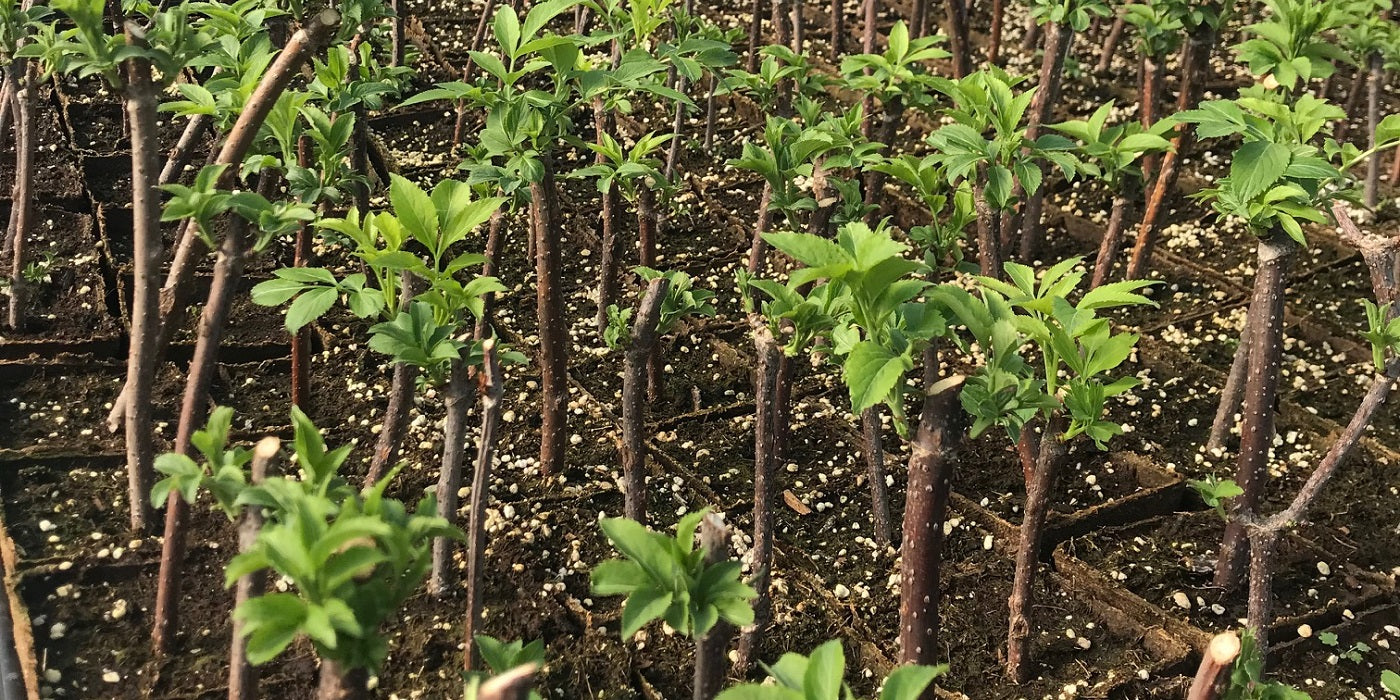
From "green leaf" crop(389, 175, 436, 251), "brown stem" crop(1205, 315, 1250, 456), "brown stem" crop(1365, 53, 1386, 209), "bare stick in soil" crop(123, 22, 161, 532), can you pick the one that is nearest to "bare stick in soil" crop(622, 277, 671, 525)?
"green leaf" crop(389, 175, 436, 251)

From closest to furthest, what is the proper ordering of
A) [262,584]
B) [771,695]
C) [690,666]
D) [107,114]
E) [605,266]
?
1. [771,695]
2. [262,584]
3. [690,666]
4. [605,266]
5. [107,114]

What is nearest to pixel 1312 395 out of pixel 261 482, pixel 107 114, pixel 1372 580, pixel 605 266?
pixel 1372 580

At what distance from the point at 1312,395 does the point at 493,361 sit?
2380 mm

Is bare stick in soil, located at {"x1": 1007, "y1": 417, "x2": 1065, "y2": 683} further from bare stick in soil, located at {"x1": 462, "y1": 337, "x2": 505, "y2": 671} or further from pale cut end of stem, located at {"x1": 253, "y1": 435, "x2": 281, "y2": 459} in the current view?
pale cut end of stem, located at {"x1": 253, "y1": 435, "x2": 281, "y2": 459}

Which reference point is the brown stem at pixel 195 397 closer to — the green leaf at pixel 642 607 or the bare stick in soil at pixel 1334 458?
the green leaf at pixel 642 607

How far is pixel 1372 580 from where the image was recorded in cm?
270

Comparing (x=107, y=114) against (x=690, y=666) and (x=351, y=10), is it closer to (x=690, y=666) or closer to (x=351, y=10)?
(x=351, y=10)

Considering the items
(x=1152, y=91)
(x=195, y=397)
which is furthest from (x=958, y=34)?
(x=195, y=397)

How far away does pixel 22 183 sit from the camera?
295cm

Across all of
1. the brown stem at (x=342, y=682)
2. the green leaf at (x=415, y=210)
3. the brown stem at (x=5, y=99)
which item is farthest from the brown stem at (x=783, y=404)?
the brown stem at (x=5, y=99)

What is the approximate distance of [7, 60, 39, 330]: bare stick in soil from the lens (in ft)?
9.36

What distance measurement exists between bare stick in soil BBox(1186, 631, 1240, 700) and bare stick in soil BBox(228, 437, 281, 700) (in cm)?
105

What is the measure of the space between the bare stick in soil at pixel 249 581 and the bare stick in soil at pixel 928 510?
82cm

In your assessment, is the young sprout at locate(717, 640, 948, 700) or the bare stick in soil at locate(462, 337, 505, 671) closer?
the young sprout at locate(717, 640, 948, 700)
